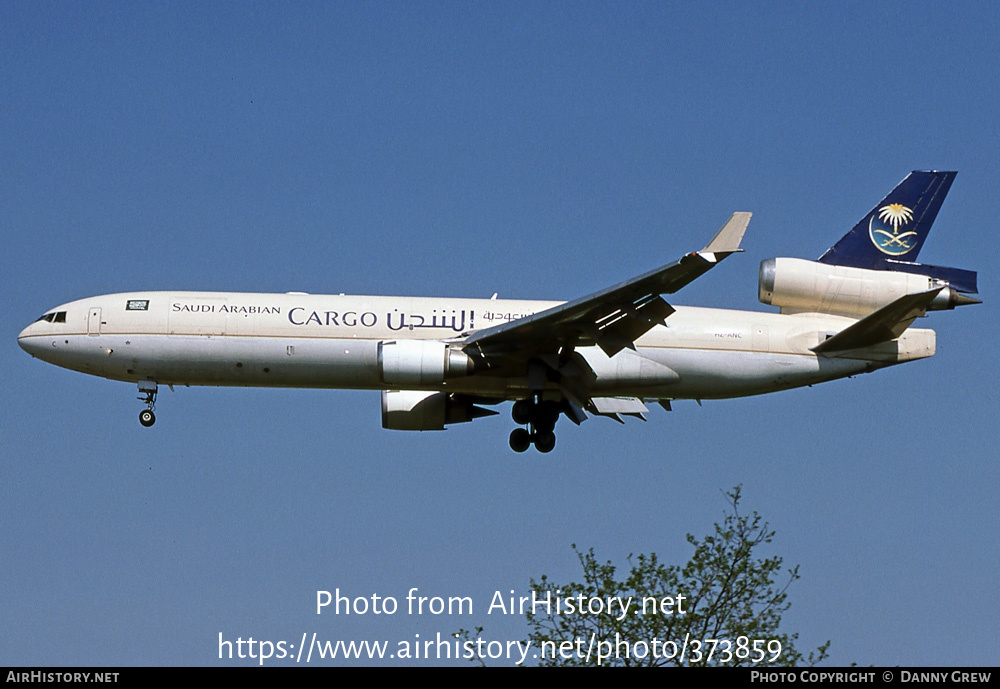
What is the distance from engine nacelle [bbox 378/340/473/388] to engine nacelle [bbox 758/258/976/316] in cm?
978

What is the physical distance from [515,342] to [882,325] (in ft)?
Result: 33.2

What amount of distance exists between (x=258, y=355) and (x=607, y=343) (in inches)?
376

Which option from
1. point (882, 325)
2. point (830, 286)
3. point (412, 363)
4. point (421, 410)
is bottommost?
point (412, 363)

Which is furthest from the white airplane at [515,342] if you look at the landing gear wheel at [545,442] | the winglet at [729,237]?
the winglet at [729,237]

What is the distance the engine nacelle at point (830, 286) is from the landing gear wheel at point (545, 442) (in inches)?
282

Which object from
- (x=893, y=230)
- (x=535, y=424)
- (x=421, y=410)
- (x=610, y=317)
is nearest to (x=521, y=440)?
(x=535, y=424)

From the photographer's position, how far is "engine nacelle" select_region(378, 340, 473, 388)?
34.2 m

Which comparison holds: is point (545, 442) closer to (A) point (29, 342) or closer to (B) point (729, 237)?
(B) point (729, 237)

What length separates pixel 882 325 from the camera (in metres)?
36.6

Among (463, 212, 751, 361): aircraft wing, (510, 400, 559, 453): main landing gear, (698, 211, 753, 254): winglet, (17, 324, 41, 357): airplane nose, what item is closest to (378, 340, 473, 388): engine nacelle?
(463, 212, 751, 361): aircraft wing

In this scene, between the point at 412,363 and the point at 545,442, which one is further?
the point at 545,442

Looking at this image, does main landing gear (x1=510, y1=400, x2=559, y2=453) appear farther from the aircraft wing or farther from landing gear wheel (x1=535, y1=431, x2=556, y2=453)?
the aircraft wing

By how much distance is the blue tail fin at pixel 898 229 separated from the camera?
39250 mm

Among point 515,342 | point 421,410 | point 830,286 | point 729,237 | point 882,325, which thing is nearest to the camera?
point 729,237
